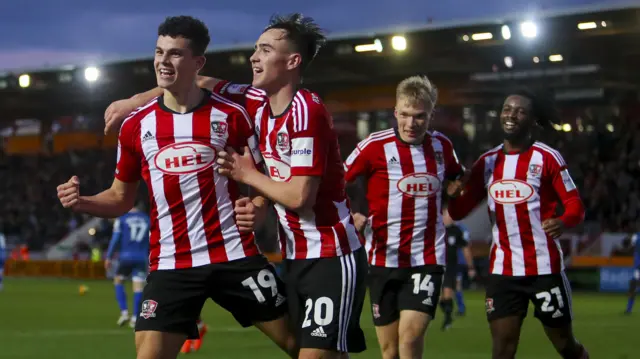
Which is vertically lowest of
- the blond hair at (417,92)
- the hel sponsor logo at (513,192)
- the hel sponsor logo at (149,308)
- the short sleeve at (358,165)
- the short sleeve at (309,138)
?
the hel sponsor logo at (149,308)

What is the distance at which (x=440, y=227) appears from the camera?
8336 millimetres

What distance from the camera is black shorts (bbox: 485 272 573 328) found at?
802 cm

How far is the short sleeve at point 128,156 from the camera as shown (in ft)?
19.7

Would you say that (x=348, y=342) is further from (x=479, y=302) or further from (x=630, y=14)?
(x=630, y=14)

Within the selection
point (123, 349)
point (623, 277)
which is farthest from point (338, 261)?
point (623, 277)

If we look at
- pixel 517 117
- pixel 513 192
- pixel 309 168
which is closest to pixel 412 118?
pixel 517 117

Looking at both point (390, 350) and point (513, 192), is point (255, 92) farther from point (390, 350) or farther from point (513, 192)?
point (390, 350)

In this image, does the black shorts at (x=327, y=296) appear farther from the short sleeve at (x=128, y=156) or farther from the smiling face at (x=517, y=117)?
the smiling face at (x=517, y=117)

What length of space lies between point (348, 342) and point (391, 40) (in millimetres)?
26348

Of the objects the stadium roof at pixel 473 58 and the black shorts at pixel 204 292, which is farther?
the stadium roof at pixel 473 58

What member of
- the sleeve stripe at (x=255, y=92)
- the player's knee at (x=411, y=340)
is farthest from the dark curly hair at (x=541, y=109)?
the sleeve stripe at (x=255, y=92)

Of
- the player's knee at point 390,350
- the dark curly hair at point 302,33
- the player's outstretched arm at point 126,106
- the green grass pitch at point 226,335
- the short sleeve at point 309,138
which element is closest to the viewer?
the short sleeve at point 309,138

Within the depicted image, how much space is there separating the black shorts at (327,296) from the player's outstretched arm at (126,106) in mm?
1281

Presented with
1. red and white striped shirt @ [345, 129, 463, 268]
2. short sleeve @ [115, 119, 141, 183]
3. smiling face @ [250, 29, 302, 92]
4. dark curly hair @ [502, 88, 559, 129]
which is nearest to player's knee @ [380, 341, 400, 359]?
red and white striped shirt @ [345, 129, 463, 268]
